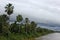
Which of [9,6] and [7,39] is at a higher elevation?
[9,6]

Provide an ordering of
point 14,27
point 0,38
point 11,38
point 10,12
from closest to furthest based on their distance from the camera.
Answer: point 0,38 → point 11,38 → point 10,12 → point 14,27

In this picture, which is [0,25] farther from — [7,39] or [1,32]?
[7,39]

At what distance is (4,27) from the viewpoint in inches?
2968

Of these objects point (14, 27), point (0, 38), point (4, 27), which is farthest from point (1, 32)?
point (14, 27)

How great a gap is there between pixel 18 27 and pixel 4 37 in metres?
24.6

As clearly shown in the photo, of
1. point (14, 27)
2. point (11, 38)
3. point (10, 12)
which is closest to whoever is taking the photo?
point (11, 38)

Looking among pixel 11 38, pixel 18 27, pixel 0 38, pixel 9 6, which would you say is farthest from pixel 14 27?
pixel 0 38

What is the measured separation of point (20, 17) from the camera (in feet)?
316

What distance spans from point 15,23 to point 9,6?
44.8 ft

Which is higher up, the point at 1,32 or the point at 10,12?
the point at 10,12

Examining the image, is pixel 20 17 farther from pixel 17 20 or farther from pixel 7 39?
pixel 7 39

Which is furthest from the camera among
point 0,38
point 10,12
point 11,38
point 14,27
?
point 14,27

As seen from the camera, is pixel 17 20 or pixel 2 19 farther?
pixel 17 20

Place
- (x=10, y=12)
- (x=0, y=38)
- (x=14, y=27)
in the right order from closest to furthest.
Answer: (x=0, y=38) → (x=10, y=12) → (x=14, y=27)
